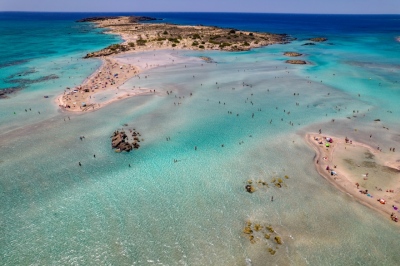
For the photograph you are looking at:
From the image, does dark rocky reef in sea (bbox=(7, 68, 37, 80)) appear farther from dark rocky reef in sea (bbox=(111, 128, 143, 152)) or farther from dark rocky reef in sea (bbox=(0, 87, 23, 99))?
dark rocky reef in sea (bbox=(111, 128, 143, 152))

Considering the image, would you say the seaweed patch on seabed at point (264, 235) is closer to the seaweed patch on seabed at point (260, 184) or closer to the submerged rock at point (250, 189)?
the submerged rock at point (250, 189)

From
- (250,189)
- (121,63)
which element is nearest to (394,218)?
(250,189)

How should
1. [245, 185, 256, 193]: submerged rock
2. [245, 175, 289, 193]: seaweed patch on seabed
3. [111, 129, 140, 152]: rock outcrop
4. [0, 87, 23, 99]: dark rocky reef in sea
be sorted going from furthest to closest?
[0, 87, 23, 99]: dark rocky reef in sea → [111, 129, 140, 152]: rock outcrop → [245, 175, 289, 193]: seaweed patch on seabed → [245, 185, 256, 193]: submerged rock

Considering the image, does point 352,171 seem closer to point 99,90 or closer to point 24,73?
point 99,90

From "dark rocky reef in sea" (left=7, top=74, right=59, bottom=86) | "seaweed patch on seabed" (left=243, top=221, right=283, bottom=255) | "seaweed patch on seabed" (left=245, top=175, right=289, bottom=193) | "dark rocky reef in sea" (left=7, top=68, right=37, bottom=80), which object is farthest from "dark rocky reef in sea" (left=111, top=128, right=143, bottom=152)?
"dark rocky reef in sea" (left=7, top=68, right=37, bottom=80)

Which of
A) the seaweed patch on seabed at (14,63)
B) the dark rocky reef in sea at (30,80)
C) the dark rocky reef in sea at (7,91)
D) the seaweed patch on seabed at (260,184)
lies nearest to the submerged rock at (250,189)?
the seaweed patch on seabed at (260,184)

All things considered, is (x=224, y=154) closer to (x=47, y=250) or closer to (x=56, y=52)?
(x=47, y=250)

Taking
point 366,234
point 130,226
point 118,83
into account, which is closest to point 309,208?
point 366,234
